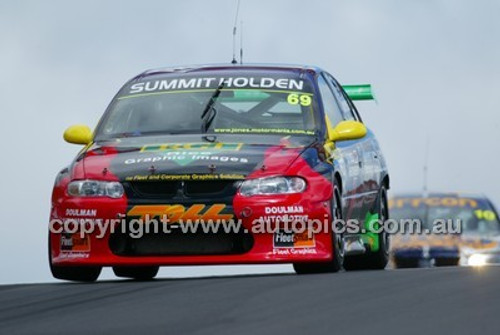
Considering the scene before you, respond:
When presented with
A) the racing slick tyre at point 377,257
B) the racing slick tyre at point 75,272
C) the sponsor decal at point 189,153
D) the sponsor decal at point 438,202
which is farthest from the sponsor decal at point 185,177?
the sponsor decal at point 438,202

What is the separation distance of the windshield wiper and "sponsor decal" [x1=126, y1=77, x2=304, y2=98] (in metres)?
0.12

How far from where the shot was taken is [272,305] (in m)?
7.96

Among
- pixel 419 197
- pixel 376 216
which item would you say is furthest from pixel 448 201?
pixel 376 216

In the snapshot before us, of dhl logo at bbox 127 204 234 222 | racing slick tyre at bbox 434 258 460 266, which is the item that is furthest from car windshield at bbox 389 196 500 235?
dhl logo at bbox 127 204 234 222

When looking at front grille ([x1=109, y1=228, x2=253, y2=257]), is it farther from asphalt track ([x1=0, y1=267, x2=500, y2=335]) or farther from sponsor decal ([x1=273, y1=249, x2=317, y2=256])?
asphalt track ([x1=0, y1=267, x2=500, y2=335])

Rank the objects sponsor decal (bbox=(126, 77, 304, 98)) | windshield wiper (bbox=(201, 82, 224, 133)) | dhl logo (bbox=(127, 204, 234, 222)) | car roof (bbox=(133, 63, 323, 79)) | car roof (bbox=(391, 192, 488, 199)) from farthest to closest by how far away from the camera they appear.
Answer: car roof (bbox=(391, 192, 488, 199)), car roof (bbox=(133, 63, 323, 79)), sponsor decal (bbox=(126, 77, 304, 98)), windshield wiper (bbox=(201, 82, 224, 133)), dhl logo (bbox=(127, 204, 234, 222))

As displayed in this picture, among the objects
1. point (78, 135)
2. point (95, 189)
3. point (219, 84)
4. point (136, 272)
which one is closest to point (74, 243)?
point (95, 189)

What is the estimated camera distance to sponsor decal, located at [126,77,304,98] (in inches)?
466

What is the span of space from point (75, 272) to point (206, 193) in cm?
104

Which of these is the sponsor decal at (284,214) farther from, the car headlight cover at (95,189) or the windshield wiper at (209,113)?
the windshield wiper at (209,113)

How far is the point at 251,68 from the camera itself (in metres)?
12.2

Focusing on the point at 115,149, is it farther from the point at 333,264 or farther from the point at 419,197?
the point at 419,197

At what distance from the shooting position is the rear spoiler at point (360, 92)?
15.6 metres

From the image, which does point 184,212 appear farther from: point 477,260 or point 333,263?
point 477,260
